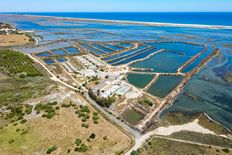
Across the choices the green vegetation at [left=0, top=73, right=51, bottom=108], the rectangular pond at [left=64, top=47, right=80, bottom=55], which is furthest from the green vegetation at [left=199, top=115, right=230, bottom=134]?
the rectangular pond at [left=64, top=47, right=80, bottom=55]

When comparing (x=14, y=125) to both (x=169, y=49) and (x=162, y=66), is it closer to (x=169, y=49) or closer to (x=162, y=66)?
(x=162, y=66)

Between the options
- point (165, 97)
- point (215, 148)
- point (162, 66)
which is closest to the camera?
point (215, 148)

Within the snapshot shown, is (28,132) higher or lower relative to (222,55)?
lower

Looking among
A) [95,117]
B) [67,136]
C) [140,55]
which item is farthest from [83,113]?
[140,55]

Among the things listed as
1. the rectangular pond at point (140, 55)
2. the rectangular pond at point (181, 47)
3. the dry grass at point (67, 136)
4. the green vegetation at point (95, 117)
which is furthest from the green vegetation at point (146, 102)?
the rectangular pond at point (181, 47)

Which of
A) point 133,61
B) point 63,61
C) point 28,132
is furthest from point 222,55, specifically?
point 28,132

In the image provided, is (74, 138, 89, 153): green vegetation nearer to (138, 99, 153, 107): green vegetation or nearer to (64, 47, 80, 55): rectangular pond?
(138, 99, 153, 107): green vegetation

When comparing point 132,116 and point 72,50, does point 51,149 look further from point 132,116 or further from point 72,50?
point 72,50

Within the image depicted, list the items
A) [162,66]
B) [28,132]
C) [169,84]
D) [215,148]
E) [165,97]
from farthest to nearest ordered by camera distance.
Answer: [162,66]
[169,84]
[165,97]
[28,132]
[215,148]
